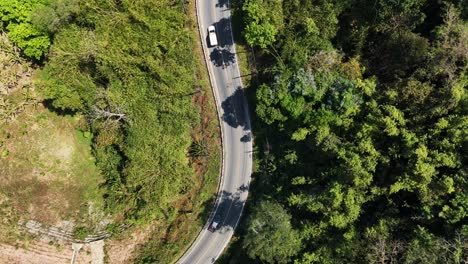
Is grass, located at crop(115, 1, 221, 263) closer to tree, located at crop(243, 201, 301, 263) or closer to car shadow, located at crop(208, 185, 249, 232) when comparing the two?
car shadow, located at crop(208, 185, 249, 232)

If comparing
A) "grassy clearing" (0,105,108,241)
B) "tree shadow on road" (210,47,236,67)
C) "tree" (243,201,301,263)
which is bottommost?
"tree" (243,201,301,263)

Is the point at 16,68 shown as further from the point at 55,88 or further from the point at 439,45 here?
the point at 439,45

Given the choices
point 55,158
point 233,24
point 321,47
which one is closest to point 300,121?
point 321,47

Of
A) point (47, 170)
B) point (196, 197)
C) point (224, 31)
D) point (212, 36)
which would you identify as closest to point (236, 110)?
point (212, 36)

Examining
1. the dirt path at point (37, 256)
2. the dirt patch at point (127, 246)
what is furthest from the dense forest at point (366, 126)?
the dirt path at point (37, 256)

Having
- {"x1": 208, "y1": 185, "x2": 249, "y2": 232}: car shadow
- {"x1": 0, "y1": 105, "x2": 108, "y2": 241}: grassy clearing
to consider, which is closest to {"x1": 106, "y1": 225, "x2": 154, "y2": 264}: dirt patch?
{"x1": 0, "y1": 105, "x2": 108, "y2": 241}: grassy clearing

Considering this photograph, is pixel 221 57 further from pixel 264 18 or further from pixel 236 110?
pixel 264 18
